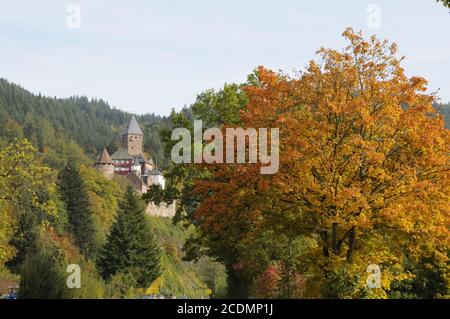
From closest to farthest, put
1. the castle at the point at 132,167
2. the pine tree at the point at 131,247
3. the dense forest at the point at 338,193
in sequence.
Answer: the dense forest at the point at 338,193, the pine tree at the point at 131,247, the castle at the point at 132,167

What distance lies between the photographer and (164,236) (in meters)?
98.1

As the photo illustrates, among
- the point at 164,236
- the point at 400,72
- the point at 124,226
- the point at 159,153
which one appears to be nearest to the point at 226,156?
the point at 400,72

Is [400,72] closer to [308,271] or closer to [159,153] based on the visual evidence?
[308,271]

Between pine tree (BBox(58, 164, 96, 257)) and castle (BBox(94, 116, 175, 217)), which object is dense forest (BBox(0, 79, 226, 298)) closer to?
pine tree (BBox(58, 164, 96, 257))

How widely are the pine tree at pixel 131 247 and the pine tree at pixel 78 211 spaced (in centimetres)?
1199

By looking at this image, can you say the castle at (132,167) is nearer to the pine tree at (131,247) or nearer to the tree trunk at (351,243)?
the pine tree at (131,247)

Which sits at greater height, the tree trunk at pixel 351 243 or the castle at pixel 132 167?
the castle at pixel 132 167

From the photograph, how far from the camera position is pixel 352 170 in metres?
20.1

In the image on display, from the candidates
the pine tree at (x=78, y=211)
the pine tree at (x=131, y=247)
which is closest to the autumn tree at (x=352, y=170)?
the pine tree at (x=131, y=247)

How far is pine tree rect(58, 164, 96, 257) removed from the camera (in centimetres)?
7050

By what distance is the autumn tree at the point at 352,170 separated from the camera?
19.3 meters

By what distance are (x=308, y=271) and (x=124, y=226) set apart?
38192mm

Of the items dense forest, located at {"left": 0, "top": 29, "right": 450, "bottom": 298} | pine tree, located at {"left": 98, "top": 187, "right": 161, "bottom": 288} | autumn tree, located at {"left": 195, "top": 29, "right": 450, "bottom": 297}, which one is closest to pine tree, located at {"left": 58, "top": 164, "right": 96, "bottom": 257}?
pine tree, located at {"left": 98, "top": 187, "right": 161, "bottom": 288}
